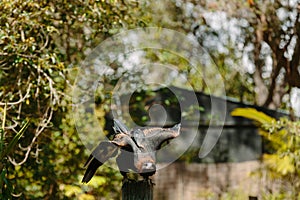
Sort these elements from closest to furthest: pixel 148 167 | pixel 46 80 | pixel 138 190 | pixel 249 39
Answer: pixel 148 167 < pixel 138 190 < pixel 46 80 < pixel 249 39

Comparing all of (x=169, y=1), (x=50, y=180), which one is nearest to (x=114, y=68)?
(x=50, y=180)

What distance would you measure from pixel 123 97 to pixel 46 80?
1.38m

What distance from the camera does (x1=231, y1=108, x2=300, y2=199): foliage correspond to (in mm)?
6815

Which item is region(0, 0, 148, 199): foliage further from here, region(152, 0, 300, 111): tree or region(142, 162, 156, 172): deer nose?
region(152, 0, 300, 111): tree

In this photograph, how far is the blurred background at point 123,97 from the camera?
484cm

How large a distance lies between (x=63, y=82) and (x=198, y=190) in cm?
436

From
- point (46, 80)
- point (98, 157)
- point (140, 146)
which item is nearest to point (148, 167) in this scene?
point (140, 146)

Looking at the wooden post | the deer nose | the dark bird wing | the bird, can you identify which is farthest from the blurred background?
the deer nose

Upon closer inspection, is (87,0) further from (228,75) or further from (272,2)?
(228,75)

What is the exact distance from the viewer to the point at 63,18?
17.2ft

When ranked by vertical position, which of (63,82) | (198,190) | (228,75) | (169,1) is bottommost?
(198,190)

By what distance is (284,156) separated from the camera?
282 inches

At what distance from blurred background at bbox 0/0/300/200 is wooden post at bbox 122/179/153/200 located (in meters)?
0.87

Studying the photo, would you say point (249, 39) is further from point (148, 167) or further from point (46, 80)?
point (148, 167)
